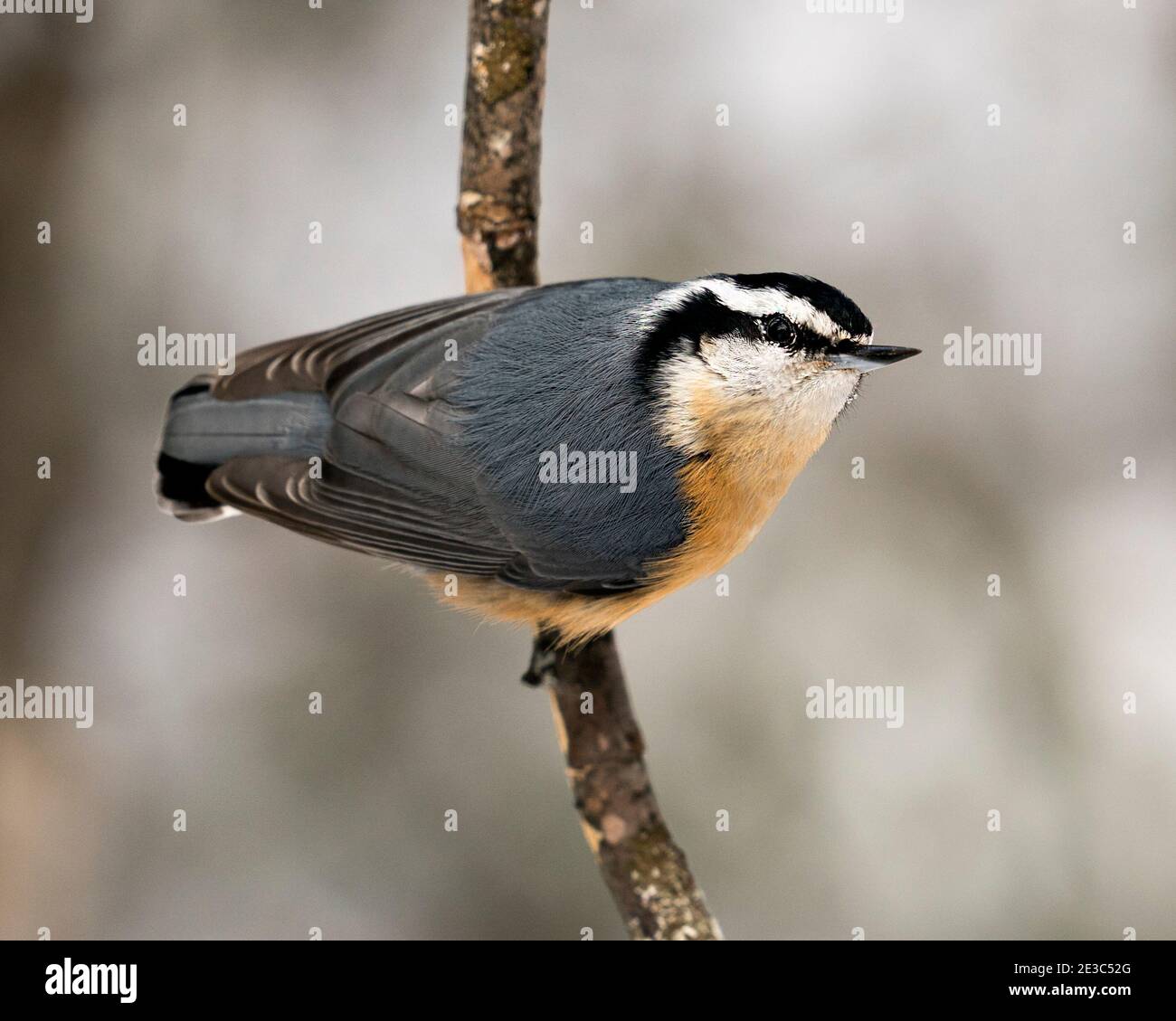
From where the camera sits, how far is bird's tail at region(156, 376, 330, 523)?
2754 mm

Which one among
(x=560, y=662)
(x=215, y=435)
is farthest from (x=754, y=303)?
(x=215, y=435)

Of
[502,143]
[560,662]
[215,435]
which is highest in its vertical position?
[502,143]

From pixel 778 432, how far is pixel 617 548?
42cm

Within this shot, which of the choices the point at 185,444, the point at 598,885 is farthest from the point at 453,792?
the point at 185,444

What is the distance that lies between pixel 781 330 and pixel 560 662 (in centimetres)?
96

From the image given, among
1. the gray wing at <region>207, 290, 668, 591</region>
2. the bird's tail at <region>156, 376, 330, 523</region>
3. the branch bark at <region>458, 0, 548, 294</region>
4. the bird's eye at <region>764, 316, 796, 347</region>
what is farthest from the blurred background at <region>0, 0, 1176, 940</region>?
the bird's eye at <region>764, 316, 796, 347</region>

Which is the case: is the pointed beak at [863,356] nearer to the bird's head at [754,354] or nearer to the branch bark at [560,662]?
the bird's head at [754,354]

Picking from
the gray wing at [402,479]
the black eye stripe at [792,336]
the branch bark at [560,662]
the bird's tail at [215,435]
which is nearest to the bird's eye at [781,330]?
the black eye stripe at [792,336]

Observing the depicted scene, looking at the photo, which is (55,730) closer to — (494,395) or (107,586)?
(107,586)

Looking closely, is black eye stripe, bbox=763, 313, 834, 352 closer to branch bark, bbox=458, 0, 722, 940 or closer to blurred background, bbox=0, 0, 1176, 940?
branch bark, bbox=458, 0, 722, 940

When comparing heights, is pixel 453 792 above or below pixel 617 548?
below

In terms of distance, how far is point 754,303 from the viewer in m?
2.32

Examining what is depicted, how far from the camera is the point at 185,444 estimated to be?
2.83m

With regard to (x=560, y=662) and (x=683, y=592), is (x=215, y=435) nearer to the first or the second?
(x=560, y=662)
